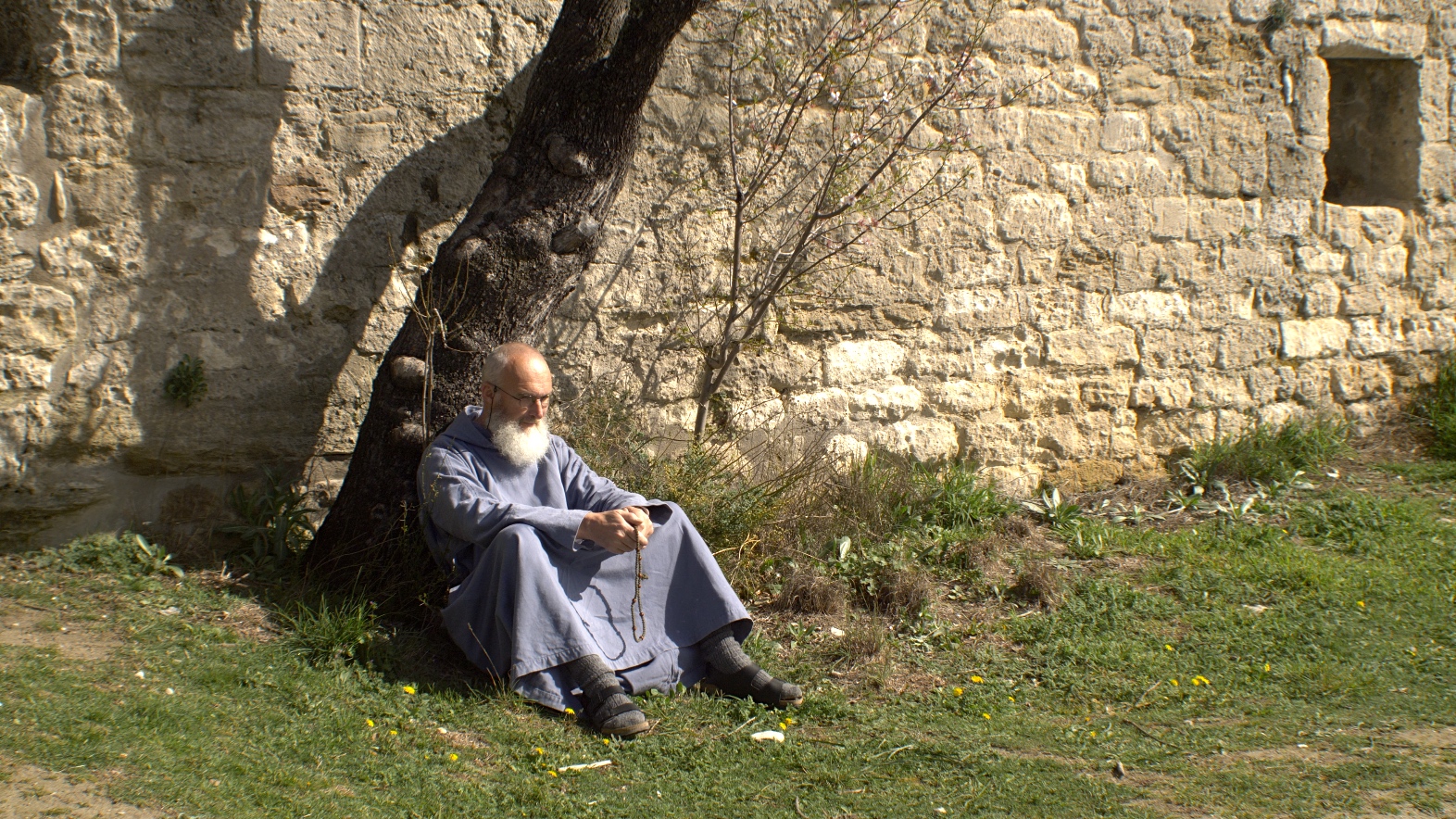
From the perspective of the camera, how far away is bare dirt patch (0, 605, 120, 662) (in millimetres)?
3062

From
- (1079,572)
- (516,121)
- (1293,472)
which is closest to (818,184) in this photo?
(516,121)

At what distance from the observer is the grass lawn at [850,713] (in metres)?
2.63

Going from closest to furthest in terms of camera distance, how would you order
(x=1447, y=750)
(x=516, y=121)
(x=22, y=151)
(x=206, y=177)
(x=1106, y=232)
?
1. (x=1447, y=750)
2. (x=22, y=151)
3. (x=206, y=177)
4. (x=516, y=121)
5. (x=1106, y=232)

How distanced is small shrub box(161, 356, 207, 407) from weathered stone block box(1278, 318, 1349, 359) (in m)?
5.36

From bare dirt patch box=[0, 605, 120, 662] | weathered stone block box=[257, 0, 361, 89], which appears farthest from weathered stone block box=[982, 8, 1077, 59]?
A: bare dirt patch box=[0, 605, 120, 662]

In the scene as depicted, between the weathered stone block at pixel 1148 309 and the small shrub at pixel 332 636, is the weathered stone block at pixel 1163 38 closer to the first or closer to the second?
the weathered stone block at pixel 1148 309

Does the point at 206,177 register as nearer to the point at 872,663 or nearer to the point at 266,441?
the point at 266,441

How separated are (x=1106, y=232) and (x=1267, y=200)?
3.45ft

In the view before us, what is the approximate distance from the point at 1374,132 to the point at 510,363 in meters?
5.54

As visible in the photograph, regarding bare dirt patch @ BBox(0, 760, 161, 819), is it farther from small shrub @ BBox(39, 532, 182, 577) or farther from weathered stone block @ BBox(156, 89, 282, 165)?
weathered stone block @ BBox(156, 89, 282, 165)

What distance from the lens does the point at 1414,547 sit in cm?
473

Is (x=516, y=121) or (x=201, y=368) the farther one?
(x=516, y=121)

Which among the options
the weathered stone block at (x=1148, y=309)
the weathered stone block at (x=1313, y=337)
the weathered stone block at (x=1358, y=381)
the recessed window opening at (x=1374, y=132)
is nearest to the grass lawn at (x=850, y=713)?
the weathered stone block at (x=1148, y=309)

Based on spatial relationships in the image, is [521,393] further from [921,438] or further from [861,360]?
[921,438]
